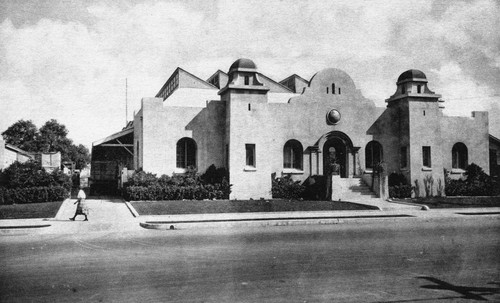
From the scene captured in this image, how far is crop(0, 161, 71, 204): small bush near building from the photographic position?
20500mm

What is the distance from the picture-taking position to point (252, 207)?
2000cm

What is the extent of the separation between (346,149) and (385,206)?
22.2ft

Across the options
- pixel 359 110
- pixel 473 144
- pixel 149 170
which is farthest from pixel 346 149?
pixel 149 170

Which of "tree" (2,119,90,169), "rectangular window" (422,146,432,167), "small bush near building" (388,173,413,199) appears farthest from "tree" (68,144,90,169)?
"rectangular window" (422,146,432,167)

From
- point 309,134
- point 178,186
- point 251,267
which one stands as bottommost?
point 251,267

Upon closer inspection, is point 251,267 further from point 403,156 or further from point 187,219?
point 403,156

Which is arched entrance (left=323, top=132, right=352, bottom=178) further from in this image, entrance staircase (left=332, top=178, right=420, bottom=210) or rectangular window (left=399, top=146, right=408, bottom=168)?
rectangular window (left=399, top=146, right=408, bottom=168)

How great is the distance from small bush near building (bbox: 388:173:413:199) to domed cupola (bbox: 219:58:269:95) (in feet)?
33.1

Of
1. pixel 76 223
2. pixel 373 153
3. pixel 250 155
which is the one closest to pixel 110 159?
pixel 250 155

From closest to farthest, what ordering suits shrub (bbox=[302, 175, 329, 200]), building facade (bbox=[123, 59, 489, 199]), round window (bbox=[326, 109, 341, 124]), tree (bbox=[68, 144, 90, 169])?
1. building facade (bbox=[123, 59, 489, 199])
2. shrub (bbox=[302, 175, 329, 200])
3. round window (bbox=[326, 109, 341, 124])
4. tree (bbox=[68, 144, 90, 169])

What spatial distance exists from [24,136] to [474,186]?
61201 mm

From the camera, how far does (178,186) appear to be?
23422 millimetres

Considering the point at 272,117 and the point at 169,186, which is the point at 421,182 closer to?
the point at 272,117

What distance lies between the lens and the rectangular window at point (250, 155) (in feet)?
81.8
